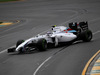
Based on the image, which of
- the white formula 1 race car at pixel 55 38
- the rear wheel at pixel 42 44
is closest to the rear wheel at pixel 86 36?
the white formula 1 race car at pixel 55 38

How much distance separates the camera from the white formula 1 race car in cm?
2064

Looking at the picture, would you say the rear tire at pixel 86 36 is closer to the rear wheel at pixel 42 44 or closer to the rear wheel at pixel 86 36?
the rear wheel at pixel 86 36

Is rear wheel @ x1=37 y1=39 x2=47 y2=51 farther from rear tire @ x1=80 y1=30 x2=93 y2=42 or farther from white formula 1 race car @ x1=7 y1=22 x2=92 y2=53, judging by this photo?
rear tire @ x1=80 y1=30 x2=93 y2=42

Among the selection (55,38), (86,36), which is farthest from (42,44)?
(86,36)

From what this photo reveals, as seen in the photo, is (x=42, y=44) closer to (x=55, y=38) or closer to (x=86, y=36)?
(x=55, y=38)

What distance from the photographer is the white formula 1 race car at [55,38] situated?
20641 millimetres

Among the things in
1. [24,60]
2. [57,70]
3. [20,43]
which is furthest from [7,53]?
[57,70]

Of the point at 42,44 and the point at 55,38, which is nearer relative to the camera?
the point at 42,44

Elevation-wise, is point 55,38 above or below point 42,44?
above

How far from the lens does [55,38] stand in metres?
21.6

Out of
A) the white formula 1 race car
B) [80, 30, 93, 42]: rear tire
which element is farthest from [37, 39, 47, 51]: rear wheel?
[80, 30, 93, 42]: rear tire

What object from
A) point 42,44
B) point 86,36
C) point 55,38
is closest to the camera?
point 42,44

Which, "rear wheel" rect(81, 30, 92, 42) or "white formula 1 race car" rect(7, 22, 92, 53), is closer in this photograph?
"white formula 1 race car" rect(7, 22, 92, 53)

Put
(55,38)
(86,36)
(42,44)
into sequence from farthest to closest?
(86,36), (55,38), (42,44)
